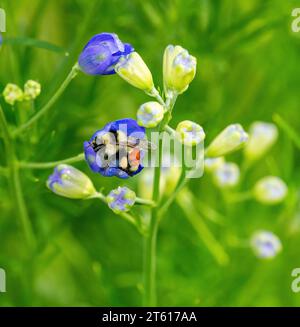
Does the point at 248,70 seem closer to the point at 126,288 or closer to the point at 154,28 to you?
the point at 154,28

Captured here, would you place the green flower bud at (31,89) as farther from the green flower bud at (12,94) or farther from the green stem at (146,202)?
the green stem at (146,202)

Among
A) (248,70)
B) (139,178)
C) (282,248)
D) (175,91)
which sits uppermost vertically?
(248,70)

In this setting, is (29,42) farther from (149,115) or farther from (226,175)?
(226,175)
